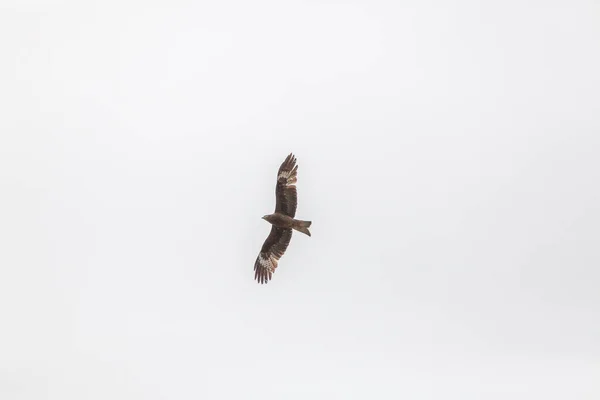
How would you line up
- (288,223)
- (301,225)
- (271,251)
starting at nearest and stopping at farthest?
(301,225)
(288,223)
(271,251)

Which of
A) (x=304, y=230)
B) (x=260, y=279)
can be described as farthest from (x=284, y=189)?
(x=260, y=279)

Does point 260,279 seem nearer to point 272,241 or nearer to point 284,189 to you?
point 272,241

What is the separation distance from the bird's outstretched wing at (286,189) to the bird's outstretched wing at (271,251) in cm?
95

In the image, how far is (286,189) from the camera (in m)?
25.5

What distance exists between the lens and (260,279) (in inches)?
1056

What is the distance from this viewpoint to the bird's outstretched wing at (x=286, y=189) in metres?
25.5

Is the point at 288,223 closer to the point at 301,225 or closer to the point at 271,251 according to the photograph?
the point at 301,225

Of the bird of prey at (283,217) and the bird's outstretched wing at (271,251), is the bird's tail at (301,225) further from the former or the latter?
the bird's outstretched wing at (271,251)

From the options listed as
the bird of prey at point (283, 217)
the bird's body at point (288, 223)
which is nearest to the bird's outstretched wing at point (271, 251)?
the bird of prey at point (283, 217)

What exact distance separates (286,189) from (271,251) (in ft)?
7.71

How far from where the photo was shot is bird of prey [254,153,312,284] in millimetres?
25266

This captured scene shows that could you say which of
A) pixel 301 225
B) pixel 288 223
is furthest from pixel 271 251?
pixel 301 225

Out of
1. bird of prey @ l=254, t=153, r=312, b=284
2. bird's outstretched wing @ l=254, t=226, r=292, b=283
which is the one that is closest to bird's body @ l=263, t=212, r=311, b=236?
bird of prey @ l=254, t=153, r=312, b=284

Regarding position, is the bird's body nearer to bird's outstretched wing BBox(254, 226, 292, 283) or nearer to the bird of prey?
the bird of prey
